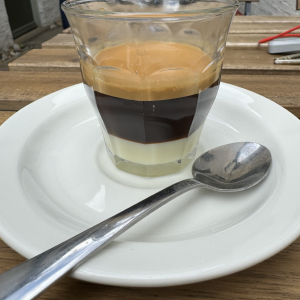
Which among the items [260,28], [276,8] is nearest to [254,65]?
[260,28]

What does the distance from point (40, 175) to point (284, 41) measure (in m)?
0.87

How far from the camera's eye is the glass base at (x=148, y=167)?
0.51 m

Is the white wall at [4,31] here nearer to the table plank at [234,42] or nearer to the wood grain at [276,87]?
the table plank at [234,42]

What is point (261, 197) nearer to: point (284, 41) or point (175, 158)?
point (175, 158)

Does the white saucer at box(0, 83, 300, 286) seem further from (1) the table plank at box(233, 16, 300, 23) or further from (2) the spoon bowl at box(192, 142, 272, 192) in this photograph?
(1) the table plank at box(233, 16, 300, 23)

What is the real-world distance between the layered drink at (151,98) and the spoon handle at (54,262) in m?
0.18

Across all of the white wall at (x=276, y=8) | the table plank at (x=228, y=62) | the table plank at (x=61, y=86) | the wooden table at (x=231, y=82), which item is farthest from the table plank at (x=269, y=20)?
the white wall at (x=276, y=8)

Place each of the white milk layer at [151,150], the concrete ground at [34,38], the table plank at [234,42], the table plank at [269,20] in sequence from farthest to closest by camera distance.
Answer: the concrete ground at [34,38], the table plank at [269,20], the table plank at [234,42], the white milk layer at [151,150]

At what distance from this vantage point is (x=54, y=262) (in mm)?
255

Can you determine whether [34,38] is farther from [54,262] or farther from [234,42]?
[54,262]

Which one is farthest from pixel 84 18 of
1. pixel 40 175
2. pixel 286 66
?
pixel 286 66

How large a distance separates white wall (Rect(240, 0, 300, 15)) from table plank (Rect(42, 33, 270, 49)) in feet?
4.59

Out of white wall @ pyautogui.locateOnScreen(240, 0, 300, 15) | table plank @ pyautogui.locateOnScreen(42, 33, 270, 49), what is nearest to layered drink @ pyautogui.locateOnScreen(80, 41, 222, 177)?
table plank @ pyautogui.locateOnScreen(42, 33, 270, 49)

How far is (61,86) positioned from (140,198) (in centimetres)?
46
